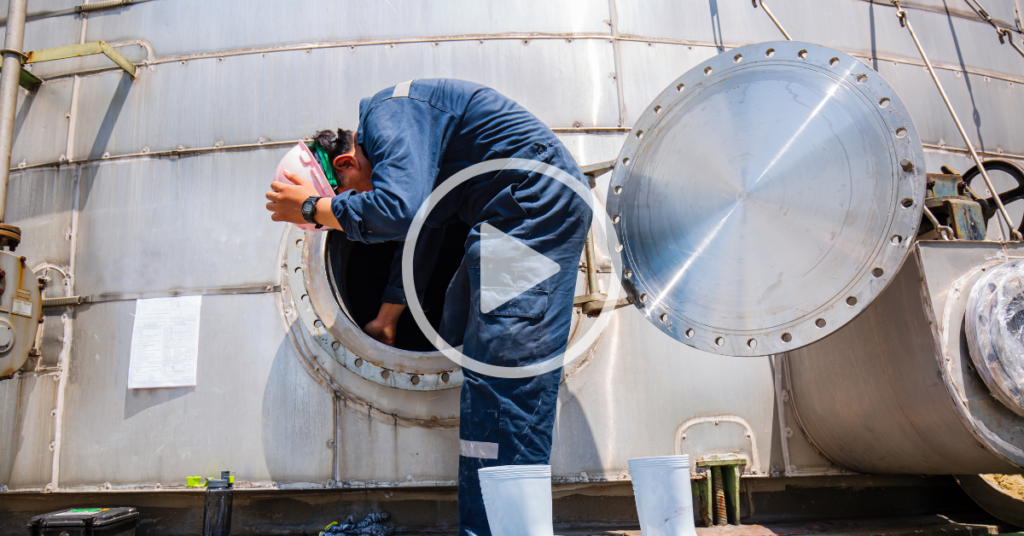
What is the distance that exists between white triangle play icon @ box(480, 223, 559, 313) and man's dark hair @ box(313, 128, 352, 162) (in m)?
0.65

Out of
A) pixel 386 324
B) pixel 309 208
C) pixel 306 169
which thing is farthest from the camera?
pixel 386 324

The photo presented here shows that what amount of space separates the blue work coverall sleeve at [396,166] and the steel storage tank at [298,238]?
0.71 meters

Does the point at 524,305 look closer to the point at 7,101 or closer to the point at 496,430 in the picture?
the point at 496,430

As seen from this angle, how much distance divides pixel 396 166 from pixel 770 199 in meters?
0.99

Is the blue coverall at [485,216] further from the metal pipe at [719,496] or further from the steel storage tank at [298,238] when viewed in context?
the metal pipe at [719,496]

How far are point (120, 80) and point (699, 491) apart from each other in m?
2.89

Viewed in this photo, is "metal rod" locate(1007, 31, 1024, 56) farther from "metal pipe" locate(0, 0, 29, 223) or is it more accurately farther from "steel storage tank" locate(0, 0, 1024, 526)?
"metal pipe" locate(0, 0, 29, 223)

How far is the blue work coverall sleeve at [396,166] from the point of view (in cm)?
161

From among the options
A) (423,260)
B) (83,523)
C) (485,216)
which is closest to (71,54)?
(423,260)

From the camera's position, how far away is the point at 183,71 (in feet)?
8.58

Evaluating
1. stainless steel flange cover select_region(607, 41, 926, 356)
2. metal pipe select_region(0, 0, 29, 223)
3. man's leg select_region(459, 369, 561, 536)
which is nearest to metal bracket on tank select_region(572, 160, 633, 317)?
stainless steel flange cover select_region(607, 41, 926, 356)

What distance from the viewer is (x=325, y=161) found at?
203 centimetres

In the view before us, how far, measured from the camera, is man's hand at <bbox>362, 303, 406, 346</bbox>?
103 inches

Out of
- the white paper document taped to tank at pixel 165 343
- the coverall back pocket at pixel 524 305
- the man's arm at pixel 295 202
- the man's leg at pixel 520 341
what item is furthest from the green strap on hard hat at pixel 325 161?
the white paper document taped to tank at pixel 165 343
